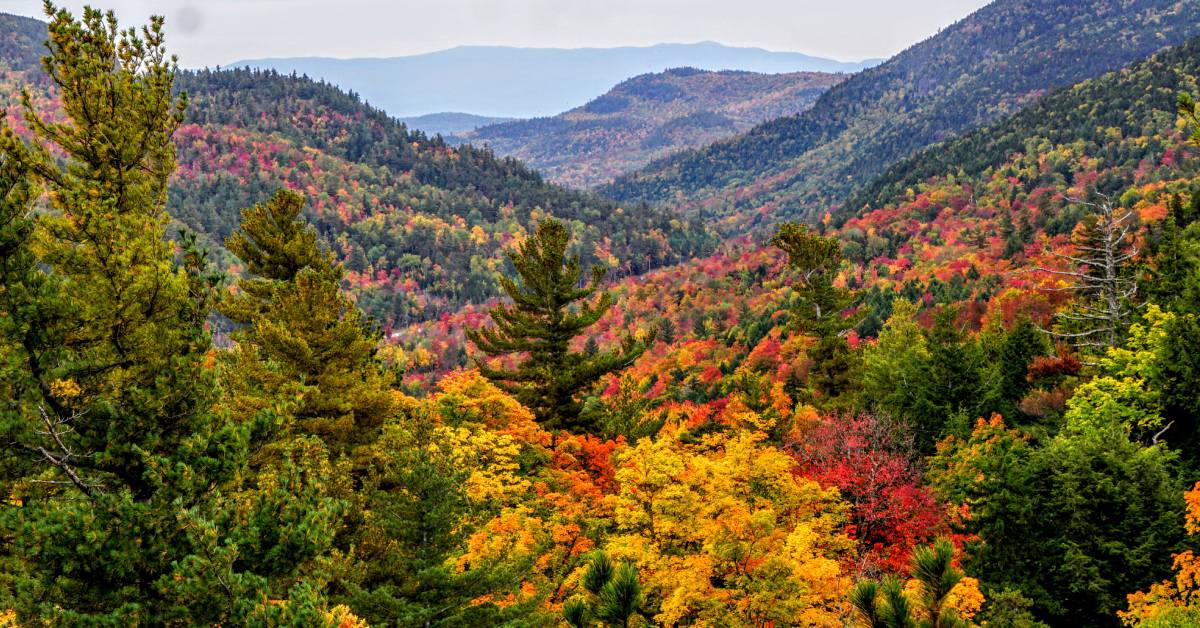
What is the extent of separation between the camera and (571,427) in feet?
100

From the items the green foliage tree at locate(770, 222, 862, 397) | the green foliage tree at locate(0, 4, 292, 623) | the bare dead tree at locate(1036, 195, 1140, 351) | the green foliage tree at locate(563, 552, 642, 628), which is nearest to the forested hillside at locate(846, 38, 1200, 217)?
the bare dead tree at locate(1036, 195, 1140, 351)

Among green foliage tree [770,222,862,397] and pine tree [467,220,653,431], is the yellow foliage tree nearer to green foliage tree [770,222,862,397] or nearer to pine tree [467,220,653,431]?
pine tree [467,220,653,431]

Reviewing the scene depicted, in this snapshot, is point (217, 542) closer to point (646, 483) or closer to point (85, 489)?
point (85, 489)

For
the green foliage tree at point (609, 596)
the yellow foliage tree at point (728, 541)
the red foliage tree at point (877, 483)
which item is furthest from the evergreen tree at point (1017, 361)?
the green foliage tree at point (609, 596)

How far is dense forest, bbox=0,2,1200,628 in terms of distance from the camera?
325 inches

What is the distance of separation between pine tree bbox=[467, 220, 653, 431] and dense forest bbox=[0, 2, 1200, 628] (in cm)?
17

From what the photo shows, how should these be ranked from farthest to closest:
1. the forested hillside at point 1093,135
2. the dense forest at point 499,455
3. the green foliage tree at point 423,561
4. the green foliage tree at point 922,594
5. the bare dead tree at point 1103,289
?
the forested hillside at point 1093,135 → the bare dead tree at point 1103,289 → the green foliage tree at point 423,561 → the dense forest at point 499,455 → the green foliage tree at point 922,594

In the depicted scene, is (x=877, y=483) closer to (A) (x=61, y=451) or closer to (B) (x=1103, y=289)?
(B) (x=1103, y=289)

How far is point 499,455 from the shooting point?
2086 cm

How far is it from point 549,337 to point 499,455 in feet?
30.8

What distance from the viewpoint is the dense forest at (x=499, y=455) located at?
8.26 metres

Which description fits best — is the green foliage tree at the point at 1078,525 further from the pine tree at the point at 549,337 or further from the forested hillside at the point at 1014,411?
the pine tree at the point at 549,337

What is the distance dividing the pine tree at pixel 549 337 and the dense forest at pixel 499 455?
0.17 m

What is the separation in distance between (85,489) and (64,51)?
6571 mm
